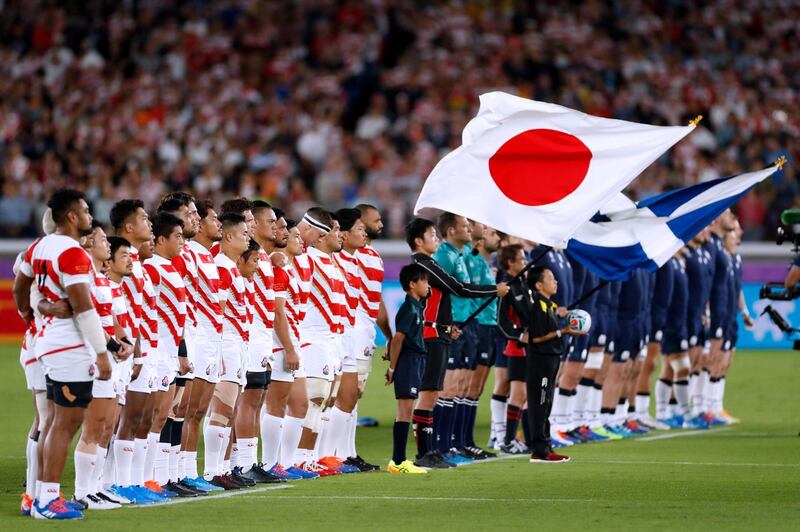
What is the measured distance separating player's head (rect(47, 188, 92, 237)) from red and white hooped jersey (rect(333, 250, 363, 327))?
13.0 ft

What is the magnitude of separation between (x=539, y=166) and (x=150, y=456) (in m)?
4.34

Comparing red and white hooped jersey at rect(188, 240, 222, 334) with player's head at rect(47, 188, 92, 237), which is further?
red and white hooped jersey at rect(188, 240, 222, 334)

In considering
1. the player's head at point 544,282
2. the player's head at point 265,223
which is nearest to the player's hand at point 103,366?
the player's head at point 265,223

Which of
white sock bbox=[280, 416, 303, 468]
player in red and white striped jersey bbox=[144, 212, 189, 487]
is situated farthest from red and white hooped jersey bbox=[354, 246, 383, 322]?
player in red and white striped jersey bbox=[144, 212, 189, 487]

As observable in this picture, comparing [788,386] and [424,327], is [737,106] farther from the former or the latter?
[424,327]

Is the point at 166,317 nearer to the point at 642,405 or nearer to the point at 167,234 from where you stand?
the point at 167,234

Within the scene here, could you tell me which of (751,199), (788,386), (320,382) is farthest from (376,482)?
(751,199)

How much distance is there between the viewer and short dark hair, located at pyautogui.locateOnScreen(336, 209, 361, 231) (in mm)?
14930

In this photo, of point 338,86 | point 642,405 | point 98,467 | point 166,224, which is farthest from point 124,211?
point 338,86

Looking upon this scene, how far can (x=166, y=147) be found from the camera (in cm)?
3234

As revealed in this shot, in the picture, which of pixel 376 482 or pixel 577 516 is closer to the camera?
pixel 577 516

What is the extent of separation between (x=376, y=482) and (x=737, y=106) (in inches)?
794

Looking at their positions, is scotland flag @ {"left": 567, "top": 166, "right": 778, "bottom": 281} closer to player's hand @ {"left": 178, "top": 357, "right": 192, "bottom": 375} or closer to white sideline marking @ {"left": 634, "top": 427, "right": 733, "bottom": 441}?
white sideline marking @ {"left": 634, "top": 427, "right": 733, "bottom": 441}

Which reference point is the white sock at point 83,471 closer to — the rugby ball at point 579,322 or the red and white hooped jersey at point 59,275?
the red and white hooped jersey at point 59,275
